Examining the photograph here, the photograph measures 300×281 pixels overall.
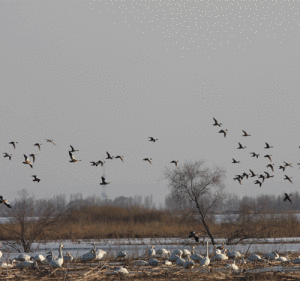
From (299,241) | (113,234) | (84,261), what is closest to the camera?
(84,261)

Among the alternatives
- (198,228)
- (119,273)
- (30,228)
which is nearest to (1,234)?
(30,228)

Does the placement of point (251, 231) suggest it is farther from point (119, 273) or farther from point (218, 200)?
point (119, 273)

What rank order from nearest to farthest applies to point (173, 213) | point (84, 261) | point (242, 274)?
1. point (242, 274)
2. point (84, 261)
3. point (173, 213)

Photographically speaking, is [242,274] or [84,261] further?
[84,261]

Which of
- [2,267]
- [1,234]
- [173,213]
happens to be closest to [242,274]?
[2,267]

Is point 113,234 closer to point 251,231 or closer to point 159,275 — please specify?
point 251,231

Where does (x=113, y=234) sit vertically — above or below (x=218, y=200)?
below

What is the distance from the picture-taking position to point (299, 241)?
31.9 m

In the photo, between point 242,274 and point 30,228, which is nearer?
point 242,274

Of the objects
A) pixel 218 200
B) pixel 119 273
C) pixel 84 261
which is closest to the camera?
pixel 119 273

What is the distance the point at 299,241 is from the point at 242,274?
18751mm

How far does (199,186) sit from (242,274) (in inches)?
556

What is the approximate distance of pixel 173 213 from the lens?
4447 centimetres

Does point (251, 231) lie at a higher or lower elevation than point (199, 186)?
lower
